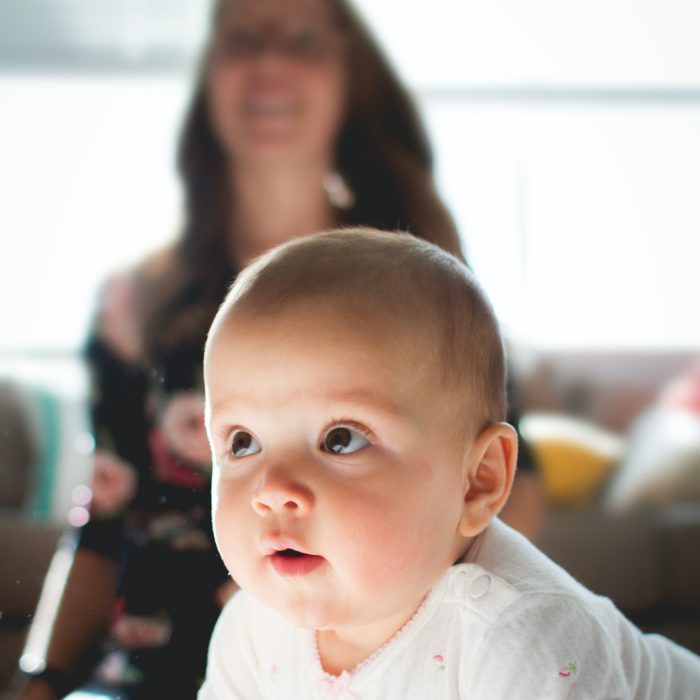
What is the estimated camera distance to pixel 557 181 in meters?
0.71

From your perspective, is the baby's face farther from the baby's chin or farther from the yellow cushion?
the yellow cushion

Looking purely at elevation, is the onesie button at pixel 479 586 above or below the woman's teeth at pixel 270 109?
below

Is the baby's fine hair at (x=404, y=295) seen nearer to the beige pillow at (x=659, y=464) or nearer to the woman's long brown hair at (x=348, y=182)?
the woman's long brown hair at (x=348, y=182)

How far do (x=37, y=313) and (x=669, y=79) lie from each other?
567 millimetres

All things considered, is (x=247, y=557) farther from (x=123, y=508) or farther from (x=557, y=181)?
(x=557, y=181)

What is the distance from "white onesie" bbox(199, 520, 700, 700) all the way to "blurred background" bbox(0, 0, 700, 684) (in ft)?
0.08

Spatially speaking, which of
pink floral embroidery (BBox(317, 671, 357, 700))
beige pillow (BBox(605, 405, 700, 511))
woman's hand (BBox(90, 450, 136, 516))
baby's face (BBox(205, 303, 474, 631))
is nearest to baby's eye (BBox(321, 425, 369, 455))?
baby's face (BBox(205, 303, 474, 631))

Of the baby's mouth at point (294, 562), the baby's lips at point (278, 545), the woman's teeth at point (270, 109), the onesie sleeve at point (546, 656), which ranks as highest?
the woman's teeth at point (270, 109)

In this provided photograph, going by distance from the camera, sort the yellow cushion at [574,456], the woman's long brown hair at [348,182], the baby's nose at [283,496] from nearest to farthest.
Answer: the baby's nose at [283,496] → the woman's long brown hair at [348,182] → the yellow cushion at [574,456]

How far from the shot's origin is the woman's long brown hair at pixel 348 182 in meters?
0.42

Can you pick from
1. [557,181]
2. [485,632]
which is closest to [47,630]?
[485,632]

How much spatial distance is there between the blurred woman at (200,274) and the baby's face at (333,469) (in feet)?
0.17

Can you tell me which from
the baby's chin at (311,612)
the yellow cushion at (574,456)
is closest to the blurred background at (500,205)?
the yellow cushion at (574,456)

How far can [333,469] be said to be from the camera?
0.31 m
